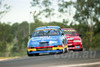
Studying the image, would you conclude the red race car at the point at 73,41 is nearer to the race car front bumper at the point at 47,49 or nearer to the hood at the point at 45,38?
the hood at the point at 45,38

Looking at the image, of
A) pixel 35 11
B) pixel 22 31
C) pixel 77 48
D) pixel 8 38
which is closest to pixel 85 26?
pixel 35 11

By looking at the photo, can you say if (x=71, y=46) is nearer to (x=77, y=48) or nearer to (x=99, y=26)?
(x=77, y=48)

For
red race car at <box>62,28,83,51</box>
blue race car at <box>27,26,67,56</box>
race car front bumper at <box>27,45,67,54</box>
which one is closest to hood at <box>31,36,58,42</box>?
blue race car at <box>27,26,67,56</box>

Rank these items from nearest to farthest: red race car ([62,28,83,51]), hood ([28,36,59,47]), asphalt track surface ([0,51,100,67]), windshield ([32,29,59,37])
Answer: asphalt track surface ([0,51,100,67]) < hood ([28,36,59,47]) < windshield ([32,29,59,37]) < red race car ([62,28,83,51])

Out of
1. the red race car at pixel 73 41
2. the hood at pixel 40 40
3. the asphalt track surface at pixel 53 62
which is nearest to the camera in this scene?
the asphalt track surface at pixel 53 62

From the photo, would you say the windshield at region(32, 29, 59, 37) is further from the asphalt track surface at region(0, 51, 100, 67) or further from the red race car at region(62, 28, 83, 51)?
the red race car at region(62, 28, 83, 51)

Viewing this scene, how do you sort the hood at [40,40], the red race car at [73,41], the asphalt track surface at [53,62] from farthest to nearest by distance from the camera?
the red race car at [73,41] → the hood at [40,40] → the asphalt track surface at [53,62]

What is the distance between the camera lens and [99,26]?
41594mm

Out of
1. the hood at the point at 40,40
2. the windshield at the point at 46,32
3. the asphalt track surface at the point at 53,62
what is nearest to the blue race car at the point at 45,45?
the hood at the point at 40,40

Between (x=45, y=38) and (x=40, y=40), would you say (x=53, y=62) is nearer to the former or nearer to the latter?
(x=40, y=40)

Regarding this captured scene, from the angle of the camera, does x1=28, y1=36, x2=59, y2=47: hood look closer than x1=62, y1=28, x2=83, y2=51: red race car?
Yes

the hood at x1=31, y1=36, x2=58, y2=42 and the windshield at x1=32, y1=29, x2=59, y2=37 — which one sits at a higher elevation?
the windshield at x1=32, y1=29, x2=59, y2=37

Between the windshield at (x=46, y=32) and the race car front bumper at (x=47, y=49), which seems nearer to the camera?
the race car front bumper at (x=47, y=49)

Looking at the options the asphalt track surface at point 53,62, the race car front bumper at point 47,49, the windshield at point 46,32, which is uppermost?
the windshield at point 46,32
